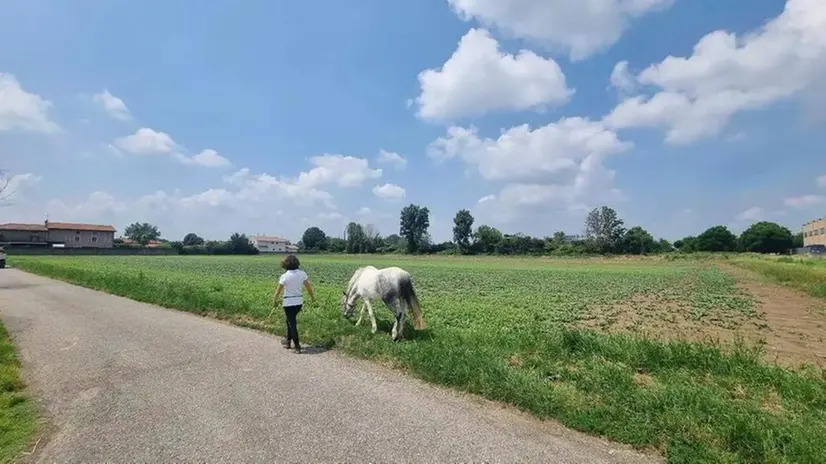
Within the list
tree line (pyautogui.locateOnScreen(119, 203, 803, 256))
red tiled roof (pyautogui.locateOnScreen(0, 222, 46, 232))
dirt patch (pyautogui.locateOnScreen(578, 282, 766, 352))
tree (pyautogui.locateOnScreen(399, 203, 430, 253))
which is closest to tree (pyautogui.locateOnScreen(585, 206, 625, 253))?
tree line (pyautogui.locateOnScreen(119, 203, 803, 256))

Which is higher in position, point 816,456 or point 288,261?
point 288,261

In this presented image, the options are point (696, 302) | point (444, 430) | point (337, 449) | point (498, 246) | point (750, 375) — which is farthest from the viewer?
point (498, 246)

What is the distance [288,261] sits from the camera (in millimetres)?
9250

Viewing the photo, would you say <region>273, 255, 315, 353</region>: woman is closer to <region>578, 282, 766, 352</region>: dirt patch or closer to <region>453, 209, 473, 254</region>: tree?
<region>578, 282, 766, 352</region>: dirt patch

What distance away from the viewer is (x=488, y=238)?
122m

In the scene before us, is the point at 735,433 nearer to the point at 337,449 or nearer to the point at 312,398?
the point at 337,449

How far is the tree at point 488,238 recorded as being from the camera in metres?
119

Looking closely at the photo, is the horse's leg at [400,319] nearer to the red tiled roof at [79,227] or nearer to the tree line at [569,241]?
the tree line at [569,241]

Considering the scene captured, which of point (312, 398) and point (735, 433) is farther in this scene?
point (312, 398)

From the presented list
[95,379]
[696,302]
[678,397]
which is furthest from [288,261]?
[696,302]

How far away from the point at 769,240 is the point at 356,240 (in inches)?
4718

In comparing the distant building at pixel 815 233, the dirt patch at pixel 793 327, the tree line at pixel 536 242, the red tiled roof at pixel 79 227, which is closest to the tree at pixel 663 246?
the tree line at pixel 536 242

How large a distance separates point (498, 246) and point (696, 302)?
314 feet

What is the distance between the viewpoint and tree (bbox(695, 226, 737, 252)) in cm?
11994
